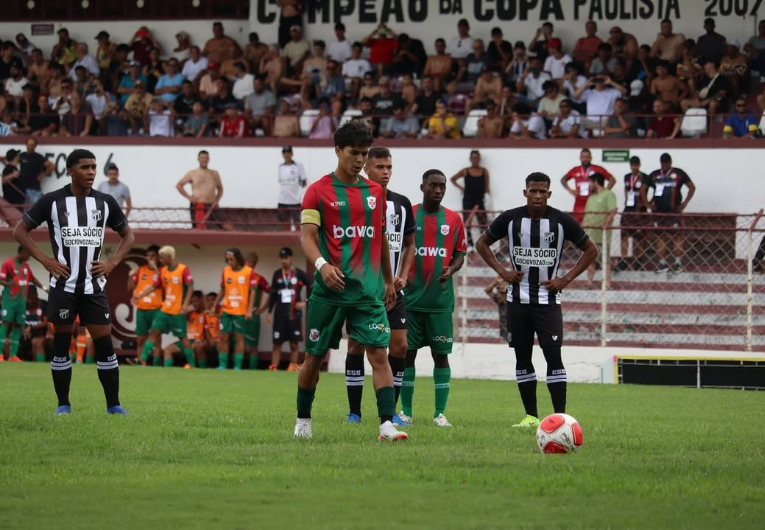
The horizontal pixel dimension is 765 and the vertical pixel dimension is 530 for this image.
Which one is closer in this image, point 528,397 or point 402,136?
point 528,397

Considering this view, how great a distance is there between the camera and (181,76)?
27.5 metres

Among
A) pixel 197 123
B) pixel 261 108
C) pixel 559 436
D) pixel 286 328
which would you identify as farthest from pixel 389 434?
pixel 197 123

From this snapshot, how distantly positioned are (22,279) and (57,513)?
1825cm

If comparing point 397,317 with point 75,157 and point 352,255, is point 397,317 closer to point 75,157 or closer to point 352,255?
point 352,255

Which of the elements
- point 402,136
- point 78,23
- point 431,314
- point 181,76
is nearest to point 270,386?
point 431,314

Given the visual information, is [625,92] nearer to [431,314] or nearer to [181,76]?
[181,76]

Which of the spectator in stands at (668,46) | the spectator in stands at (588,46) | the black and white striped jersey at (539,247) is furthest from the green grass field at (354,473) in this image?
the spectator in stands at (588,46)

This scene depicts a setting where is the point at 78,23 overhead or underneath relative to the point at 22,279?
overhead

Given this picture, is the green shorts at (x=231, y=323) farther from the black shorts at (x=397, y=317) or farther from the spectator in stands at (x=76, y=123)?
the black shorts at (x=397, y=317)

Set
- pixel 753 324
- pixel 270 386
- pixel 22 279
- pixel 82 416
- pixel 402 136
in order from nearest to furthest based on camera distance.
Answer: pixel 82 416 → pixel 270 386 → pixel 753 324 → pixel 22 279 → pixel 402 136

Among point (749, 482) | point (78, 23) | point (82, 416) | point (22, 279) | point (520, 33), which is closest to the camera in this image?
point (749, 482)

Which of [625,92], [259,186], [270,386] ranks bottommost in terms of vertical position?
[270,386]

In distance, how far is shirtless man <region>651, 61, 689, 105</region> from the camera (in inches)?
931

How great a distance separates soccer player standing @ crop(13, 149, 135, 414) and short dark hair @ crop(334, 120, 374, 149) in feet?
10.4
